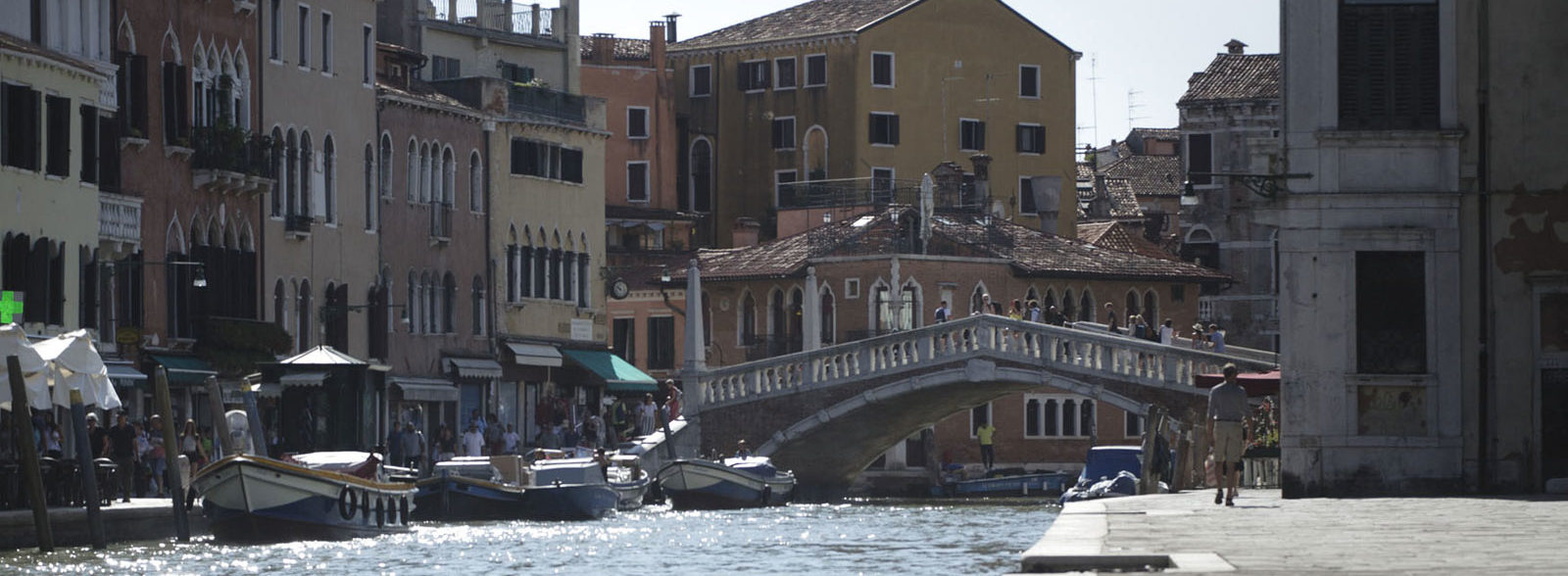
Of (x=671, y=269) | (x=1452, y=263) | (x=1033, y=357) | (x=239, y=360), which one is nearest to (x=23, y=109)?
(x=239, y=360)

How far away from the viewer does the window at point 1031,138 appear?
77.8 m

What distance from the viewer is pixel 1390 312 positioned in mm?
28188

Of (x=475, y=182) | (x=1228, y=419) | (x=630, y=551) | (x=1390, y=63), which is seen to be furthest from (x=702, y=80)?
(x=1228, y=419)

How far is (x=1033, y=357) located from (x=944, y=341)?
1726 millimetres

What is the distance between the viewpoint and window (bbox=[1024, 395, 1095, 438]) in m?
70.0

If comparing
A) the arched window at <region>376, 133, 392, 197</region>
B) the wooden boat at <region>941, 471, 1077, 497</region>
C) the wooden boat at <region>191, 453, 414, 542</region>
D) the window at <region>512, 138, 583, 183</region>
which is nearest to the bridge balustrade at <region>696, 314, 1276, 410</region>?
the window at <region>512, 138, 583, 183</region>

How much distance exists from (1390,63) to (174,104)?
67.4 feet

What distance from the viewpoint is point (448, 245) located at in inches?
2200

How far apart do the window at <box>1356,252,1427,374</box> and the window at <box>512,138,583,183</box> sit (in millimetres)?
31413

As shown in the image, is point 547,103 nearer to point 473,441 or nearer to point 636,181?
point 473,441

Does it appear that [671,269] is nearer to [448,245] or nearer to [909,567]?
[448,245]

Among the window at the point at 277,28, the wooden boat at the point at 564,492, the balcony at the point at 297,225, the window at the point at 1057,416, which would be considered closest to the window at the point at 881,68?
the window at the point at 1057,416

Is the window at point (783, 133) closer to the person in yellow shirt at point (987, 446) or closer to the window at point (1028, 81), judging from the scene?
the window at point (1028, 81)

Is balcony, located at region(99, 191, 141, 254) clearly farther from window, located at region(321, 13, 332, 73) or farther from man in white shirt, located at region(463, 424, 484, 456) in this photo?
man in white shirt, located at region(463, 424, 484, 456)
